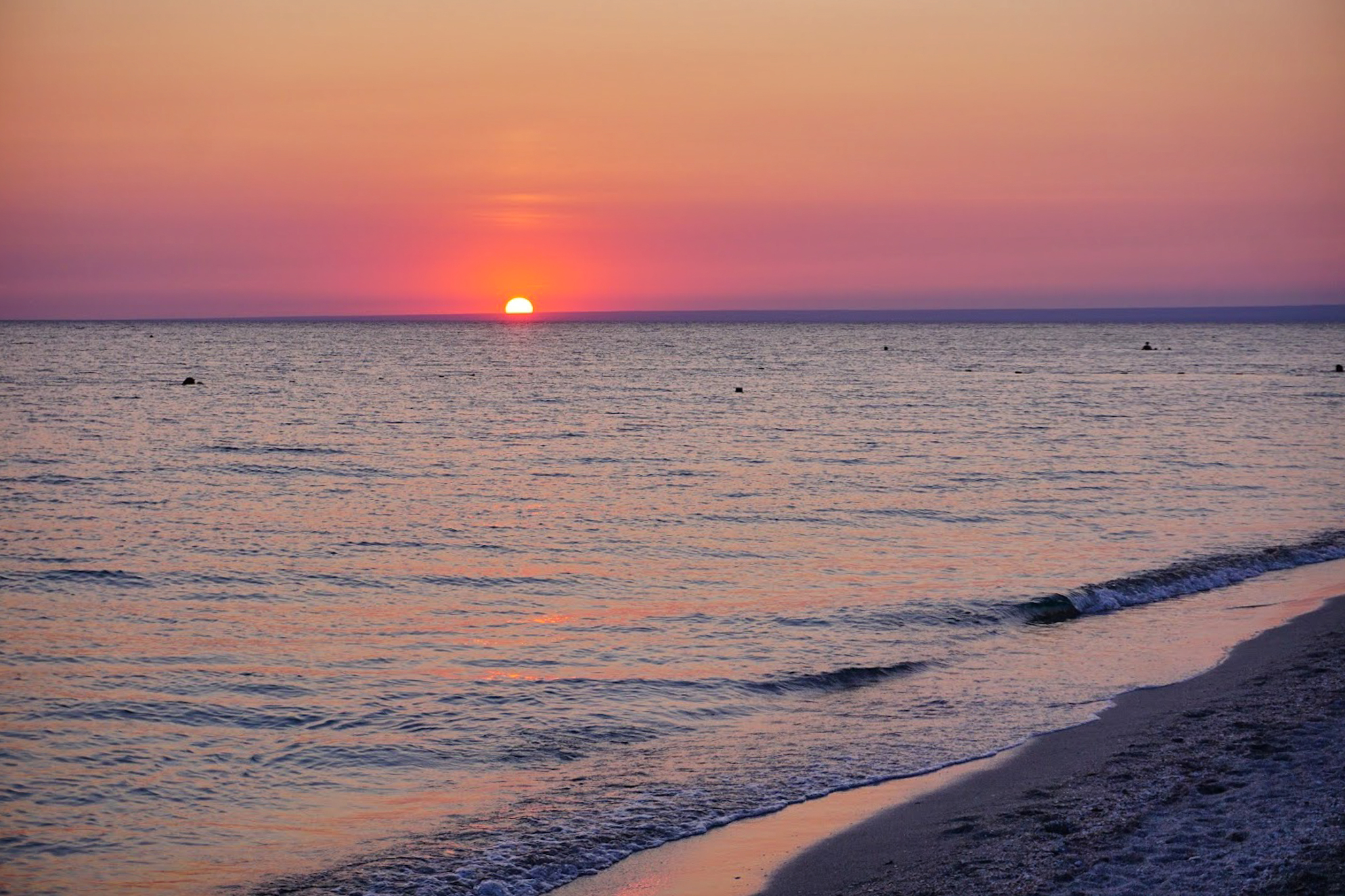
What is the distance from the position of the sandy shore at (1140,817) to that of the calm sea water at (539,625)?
114cm

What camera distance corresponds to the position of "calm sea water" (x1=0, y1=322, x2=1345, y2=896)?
35.6 feet

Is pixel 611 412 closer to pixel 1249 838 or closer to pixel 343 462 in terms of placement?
pixel 343 462

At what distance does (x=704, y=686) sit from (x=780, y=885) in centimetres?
601

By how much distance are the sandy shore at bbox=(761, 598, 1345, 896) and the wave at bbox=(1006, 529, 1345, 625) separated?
5.85 meters

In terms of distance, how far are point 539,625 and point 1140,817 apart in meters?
10.5

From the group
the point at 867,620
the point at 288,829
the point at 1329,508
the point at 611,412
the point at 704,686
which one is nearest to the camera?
the point at 288,829

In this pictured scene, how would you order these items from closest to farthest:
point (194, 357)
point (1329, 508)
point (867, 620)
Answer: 1. point (867, 620)
2. point (1329, 508)
3. point (194, 357)

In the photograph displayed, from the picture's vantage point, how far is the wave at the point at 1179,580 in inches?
778

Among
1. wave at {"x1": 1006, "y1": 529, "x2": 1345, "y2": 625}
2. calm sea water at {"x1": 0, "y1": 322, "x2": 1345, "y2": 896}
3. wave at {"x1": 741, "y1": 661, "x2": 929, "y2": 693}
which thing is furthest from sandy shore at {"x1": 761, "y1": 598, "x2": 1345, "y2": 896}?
wave at {"x1": 1006, "y1": 529, "x2": 1345, "y2": 625}

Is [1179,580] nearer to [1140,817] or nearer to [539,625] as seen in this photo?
[539,625]

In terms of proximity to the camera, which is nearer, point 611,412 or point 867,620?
point 867,620

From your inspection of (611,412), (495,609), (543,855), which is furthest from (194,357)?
(543,855)

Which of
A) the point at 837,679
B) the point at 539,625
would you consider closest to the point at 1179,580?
the point at 837,679

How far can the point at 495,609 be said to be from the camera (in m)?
19.2
